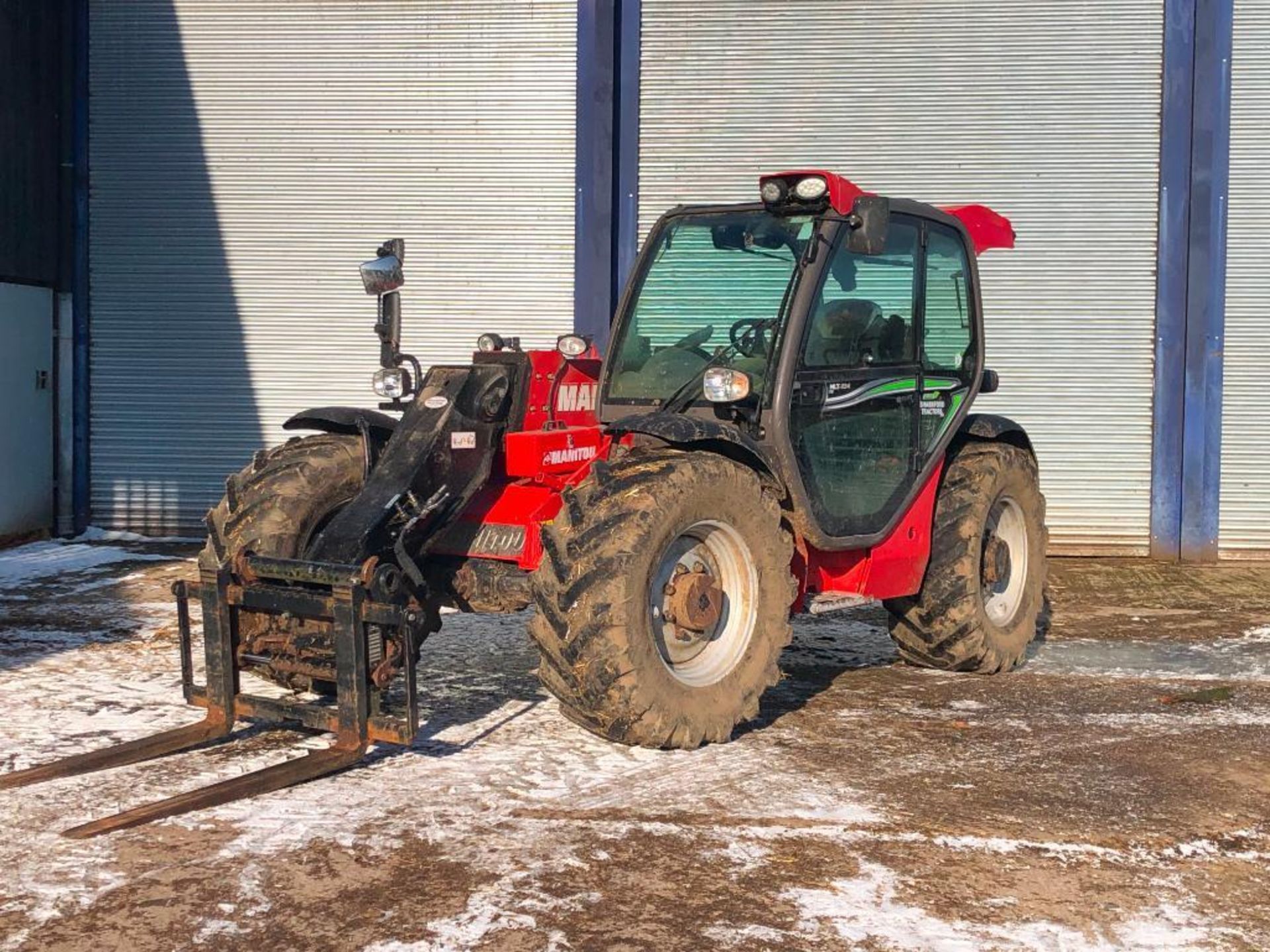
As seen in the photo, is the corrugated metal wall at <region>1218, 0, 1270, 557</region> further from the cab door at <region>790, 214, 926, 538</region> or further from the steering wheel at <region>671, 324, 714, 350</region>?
the steering wheel at <region>671, 324, 714, 350</region>

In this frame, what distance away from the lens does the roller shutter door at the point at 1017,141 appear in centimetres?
1209

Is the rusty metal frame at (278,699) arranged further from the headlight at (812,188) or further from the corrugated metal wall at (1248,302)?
the corrugated metal wall at (1248,302)

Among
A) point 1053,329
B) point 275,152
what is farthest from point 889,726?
point 275,152

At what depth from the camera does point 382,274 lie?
581 cm

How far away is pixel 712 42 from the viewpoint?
1245 centimetres

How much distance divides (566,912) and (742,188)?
367 inches

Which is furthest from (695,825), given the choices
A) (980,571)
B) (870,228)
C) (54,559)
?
(54,559)

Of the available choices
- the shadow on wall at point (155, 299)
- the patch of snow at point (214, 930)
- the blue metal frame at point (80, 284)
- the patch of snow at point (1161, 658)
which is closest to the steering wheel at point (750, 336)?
the patch of snow at point (1161, 658)

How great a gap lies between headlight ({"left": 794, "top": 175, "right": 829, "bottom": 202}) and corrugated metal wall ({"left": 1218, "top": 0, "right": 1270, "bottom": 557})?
718cm

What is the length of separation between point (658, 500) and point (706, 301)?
1436 mm

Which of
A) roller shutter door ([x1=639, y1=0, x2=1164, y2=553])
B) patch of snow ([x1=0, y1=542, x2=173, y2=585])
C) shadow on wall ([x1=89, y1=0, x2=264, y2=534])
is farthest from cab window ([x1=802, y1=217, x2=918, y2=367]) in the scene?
shadow on wall ([x1=89, y1=0, x2=264, y2=534])

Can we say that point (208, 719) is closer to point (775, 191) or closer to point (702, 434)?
point (702, 434)

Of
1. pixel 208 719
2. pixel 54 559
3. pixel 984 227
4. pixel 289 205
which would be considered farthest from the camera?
pixel 289 205

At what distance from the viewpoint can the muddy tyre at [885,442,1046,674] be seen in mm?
7008
